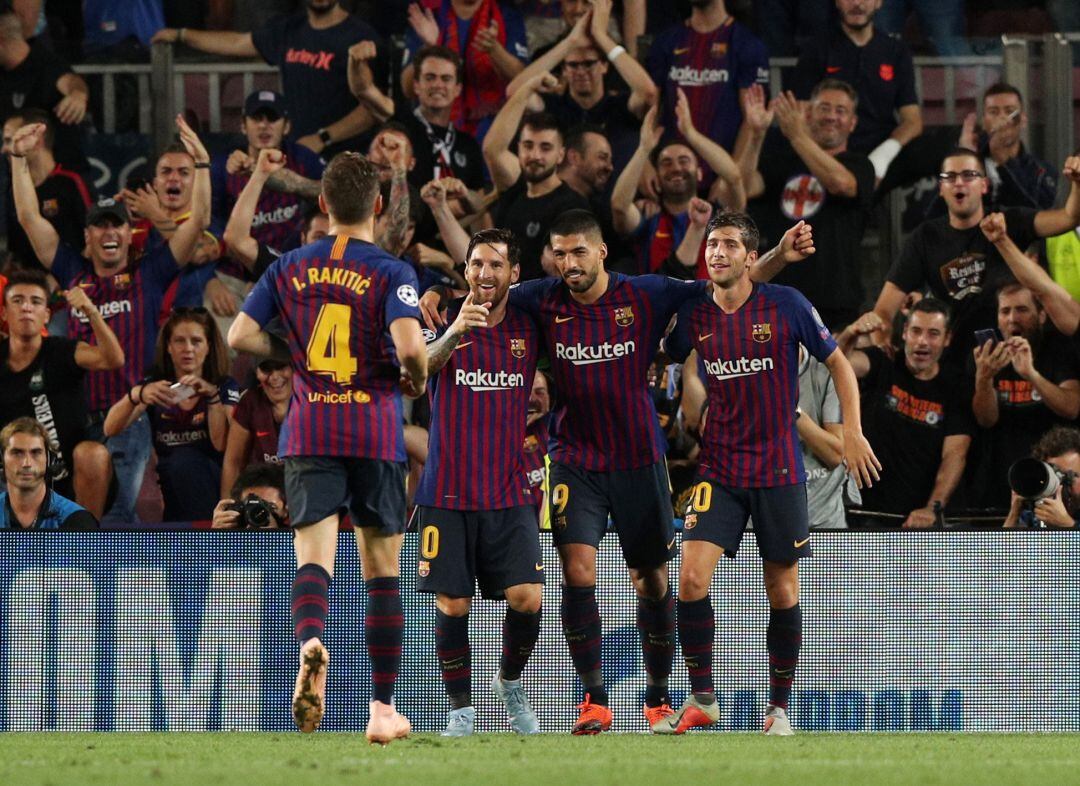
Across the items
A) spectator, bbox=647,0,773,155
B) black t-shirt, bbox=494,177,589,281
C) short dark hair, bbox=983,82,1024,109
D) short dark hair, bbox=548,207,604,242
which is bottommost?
short dark hair, bbox=548,207,604,242

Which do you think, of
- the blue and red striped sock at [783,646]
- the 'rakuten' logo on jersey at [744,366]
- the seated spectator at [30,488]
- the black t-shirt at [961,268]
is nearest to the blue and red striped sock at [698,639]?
the blue and red striped sock at [783,646]

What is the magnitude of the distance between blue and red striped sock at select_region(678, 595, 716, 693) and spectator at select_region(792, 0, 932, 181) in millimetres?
5318

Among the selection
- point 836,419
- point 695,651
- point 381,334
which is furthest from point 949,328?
point 381,334

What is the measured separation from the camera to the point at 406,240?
415 inches

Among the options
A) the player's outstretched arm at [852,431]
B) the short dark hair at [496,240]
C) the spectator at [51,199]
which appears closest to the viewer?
the player's outstretched arm at [852,431]

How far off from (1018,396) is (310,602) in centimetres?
520

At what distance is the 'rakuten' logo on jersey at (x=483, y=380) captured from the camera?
25.8 ft

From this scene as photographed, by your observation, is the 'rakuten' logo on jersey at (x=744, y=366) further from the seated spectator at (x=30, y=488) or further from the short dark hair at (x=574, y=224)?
the seated spectator at (x=30, y=488)

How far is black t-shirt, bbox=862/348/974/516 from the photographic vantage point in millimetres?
10328

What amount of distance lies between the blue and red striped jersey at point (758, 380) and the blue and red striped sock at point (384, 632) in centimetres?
169

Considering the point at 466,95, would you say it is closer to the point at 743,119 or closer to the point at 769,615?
the point at 743,119

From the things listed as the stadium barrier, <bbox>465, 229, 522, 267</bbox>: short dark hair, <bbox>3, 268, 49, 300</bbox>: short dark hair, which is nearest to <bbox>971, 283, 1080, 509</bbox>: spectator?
A: the stadium barrier

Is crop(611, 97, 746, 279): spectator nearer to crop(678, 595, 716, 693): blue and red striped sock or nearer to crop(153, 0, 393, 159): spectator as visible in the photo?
crop(153, 0, 393, 159): spectator

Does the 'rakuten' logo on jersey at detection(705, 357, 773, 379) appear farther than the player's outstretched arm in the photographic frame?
Yes
